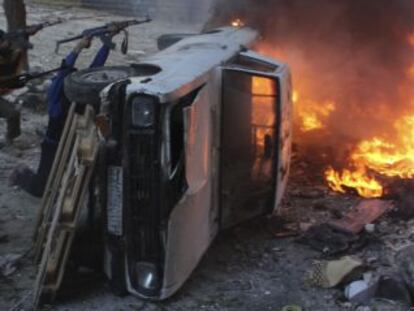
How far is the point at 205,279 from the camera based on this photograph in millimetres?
6117

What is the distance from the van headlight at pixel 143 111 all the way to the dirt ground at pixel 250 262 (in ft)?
5.10

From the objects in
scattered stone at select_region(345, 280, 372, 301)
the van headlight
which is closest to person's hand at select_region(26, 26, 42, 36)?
the van headlight

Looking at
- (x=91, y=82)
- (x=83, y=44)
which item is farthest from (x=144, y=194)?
(x=83, y=44)

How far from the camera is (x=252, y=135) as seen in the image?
6.52 m

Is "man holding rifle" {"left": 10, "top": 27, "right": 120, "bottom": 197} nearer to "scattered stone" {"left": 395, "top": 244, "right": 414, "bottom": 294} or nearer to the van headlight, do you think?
the van headlight

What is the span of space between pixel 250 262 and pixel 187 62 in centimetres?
199

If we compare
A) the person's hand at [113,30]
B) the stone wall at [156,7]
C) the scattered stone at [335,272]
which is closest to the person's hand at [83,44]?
the person's hand at [113,30]

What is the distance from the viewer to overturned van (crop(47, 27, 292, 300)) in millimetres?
5191

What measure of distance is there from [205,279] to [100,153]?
159 centimetres

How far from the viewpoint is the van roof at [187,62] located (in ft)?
16.9

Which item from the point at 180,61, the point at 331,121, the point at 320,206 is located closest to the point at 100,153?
the point at 180,61

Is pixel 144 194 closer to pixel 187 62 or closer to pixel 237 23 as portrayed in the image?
pixel 187 62

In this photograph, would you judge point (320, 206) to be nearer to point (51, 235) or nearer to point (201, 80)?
point (201, 80)

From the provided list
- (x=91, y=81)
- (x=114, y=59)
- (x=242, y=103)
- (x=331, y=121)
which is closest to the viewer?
(x=91, y=81)
